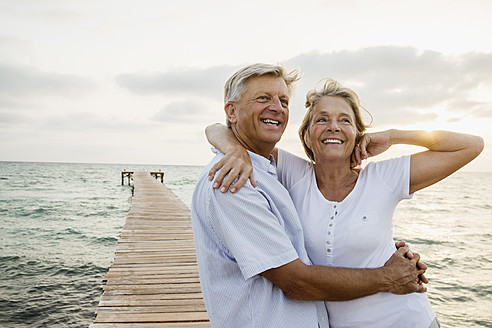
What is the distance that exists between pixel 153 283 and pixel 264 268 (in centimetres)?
340

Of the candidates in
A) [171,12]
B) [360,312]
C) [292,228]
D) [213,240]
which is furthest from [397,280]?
[171,12]

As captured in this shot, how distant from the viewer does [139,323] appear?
360 cm

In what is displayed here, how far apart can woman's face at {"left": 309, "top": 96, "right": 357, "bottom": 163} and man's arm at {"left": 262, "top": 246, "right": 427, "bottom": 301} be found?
0.66 m

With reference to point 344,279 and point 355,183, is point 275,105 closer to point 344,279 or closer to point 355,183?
point 355,183

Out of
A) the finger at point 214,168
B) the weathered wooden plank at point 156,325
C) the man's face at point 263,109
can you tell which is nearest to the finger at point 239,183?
→ the finger at point 214,168

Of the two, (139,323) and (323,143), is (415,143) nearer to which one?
(323,143)

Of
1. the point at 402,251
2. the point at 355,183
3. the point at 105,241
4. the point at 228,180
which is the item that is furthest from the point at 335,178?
the point at 105,241

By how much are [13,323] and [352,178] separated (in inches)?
224

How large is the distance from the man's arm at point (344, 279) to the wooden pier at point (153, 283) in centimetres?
212

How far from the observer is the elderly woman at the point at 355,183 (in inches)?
80.0

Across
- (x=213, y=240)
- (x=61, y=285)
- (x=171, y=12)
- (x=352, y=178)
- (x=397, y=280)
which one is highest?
(x=171, y=12)

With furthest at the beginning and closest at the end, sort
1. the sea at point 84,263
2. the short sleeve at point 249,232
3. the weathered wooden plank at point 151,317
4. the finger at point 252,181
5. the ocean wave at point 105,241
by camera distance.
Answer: the ocean wave at point 105,241 → the sea at point 84,263 → the weathered wooden plank at point 151,317 → the finger at point 252,181 → the short sleeve at point 249,232

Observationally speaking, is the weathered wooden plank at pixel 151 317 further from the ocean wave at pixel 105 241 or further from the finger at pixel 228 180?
the ocean wave at pixel 105 241

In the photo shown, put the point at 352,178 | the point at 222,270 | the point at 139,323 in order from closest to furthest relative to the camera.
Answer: the point at 222,270 → the point at 352,178 → the point at 139,323
